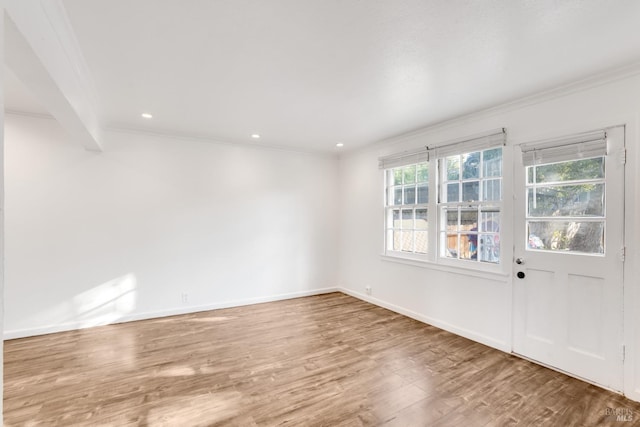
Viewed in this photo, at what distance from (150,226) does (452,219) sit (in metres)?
4.03

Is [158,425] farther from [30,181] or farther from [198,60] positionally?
[30,181]

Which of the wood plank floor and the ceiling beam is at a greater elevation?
the ceiling beam

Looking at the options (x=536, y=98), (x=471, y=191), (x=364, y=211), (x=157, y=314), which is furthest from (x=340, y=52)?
(x=157, y=314)

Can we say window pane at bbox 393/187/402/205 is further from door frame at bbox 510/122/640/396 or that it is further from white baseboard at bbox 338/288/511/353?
door frame at bbox 510/122/640/396

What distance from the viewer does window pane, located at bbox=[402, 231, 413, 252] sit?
4297mm

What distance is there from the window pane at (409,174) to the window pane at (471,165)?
76cm

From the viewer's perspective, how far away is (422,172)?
4117 millimetres

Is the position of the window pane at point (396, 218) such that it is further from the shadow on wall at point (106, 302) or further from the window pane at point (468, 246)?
the shadow on wall at point (106, 302)

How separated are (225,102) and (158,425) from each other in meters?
2.83

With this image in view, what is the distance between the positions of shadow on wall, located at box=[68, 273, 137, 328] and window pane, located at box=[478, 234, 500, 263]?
4413 mm

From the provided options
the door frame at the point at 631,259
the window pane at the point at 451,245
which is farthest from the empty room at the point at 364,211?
the window pane at the point at 451,245

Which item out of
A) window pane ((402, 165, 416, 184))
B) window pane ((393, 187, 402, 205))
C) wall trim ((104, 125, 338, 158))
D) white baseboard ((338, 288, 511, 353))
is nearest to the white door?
white baseboard ((338, 288, 511, 353))

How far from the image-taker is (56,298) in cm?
363

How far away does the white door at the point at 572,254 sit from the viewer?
2436 millimetres
